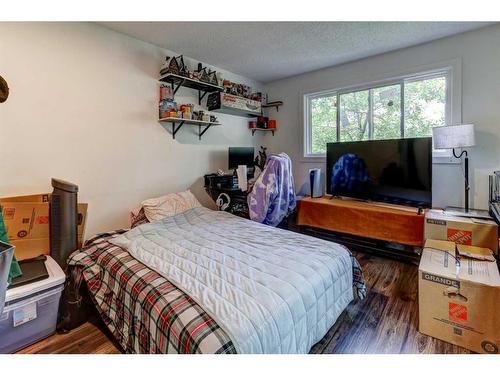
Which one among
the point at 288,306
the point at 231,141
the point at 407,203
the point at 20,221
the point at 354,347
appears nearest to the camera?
the point at 288,306

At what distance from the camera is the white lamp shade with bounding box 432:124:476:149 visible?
7.39ft

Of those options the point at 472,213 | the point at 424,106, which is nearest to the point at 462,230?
the point at 472,213

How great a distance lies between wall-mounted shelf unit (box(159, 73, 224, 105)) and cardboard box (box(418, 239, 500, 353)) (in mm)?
2697

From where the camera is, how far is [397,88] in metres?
3.00

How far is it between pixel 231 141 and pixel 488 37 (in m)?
2.94

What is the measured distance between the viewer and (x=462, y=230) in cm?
203

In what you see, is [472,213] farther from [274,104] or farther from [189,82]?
[189,82]

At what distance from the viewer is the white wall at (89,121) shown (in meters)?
1.87

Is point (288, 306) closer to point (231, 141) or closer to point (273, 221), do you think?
point (273, 221)

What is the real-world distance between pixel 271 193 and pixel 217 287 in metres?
1.53

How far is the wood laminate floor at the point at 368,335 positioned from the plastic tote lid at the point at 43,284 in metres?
0.35

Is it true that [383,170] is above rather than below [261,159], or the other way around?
below

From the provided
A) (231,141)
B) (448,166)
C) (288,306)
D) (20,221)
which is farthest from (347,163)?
(20,221)

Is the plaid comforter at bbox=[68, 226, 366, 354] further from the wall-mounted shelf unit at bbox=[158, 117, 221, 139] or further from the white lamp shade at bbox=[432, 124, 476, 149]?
the white lamp shade at bbox=[432, 124, 476, 149]
